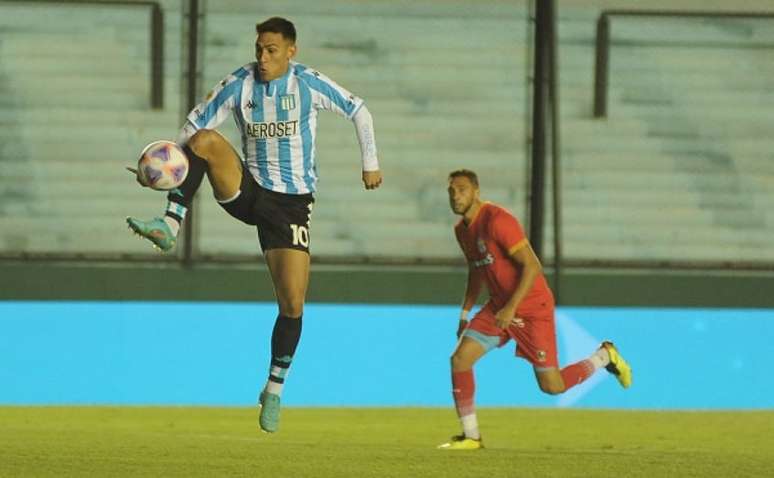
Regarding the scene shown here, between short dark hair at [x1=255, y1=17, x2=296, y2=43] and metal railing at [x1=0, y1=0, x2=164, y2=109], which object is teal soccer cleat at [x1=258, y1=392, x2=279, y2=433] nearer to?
short dark hair at [x1=255, y1=17, x2=296, y2=43]

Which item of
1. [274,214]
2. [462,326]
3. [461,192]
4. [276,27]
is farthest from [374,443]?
[276,27]

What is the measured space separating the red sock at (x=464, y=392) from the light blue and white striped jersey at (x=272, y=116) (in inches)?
88.8

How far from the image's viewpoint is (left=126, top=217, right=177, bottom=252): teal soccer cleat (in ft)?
26.8

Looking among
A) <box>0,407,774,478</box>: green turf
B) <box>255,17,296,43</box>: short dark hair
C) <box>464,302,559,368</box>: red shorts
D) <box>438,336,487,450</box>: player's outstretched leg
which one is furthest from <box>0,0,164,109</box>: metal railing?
<box>255,17,296,43</box>: short dark hair

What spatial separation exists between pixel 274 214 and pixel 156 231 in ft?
2.33

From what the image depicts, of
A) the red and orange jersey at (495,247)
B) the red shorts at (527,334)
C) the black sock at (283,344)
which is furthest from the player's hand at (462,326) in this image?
the black sock at (283,344)

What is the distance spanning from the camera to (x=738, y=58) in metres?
15.3

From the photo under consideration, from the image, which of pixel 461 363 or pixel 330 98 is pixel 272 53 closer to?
pixel 330 98

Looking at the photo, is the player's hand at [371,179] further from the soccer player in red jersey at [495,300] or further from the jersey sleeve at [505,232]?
the jersey sleeve at [505,232]

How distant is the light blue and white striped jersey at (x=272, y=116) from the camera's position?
28.7 feet

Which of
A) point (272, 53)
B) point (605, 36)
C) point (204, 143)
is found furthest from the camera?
point (605, 36)

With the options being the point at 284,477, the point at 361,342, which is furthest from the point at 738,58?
the point at 284,477

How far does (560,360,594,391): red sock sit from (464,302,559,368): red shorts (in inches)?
8.1

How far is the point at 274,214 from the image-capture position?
344 inches
